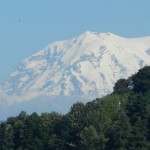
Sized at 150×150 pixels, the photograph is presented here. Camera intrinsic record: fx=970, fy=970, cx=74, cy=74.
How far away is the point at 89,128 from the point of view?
329ft

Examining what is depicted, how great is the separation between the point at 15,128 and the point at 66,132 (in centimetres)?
1100

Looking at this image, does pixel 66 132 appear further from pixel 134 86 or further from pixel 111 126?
pixel 134 86

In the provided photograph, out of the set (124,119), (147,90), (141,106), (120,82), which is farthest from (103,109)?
(120,82)

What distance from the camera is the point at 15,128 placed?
115 metres

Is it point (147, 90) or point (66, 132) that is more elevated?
point (147, 90)

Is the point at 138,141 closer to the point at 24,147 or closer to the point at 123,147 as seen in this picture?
the point at 123,147

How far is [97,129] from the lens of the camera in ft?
340

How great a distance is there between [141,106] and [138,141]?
11.3 m

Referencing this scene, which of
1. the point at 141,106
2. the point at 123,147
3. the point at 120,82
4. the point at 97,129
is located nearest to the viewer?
the point at 123,147

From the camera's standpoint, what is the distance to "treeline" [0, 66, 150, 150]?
326 ft

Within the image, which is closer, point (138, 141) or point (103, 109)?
point (138, 141)

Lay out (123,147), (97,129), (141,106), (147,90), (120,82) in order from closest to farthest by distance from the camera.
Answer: (123,147)
(97,129)
(141,106)
(147,90)
(120,82)

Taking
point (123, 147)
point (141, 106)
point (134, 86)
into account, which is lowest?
point (123, 147)

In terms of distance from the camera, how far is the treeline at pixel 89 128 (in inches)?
3910
